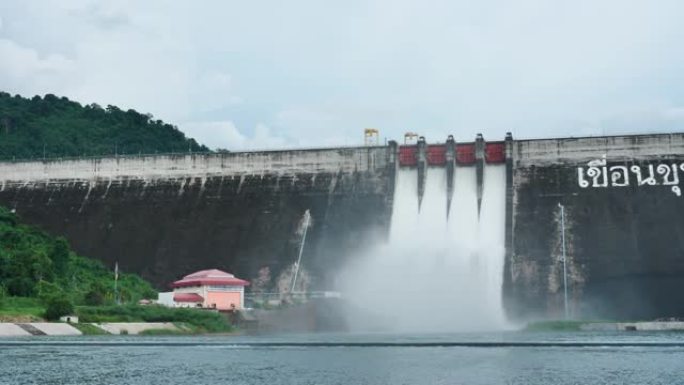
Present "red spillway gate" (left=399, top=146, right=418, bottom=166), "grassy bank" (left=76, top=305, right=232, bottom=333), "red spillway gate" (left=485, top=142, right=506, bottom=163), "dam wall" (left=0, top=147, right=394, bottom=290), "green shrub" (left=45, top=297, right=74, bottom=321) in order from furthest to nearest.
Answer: "red spillway gate" (left=399, top=146, right=418, bottom=166) → "red spillway gate" (left=485, top=142, right=506, bottom=163) → "dam wall" (left=0, top=147, right=394, bottom=290) → "grassy bank" (left=76, top=305, right=232, bottom=333) → "green shrub" (left=45, top=297, right=74, bottom=321)

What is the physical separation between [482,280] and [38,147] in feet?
193

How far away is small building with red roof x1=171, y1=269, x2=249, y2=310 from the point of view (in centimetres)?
5484

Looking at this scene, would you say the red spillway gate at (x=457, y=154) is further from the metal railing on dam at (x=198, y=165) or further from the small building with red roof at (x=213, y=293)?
the small building with red roof at (x=213, y=293)

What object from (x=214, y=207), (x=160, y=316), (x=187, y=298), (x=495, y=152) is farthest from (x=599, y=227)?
(x=160, y=316)

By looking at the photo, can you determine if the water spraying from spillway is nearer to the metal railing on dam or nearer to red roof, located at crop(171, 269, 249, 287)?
the metal railing on dam

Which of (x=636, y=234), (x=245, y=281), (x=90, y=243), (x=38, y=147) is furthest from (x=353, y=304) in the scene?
(x=38, y=147)

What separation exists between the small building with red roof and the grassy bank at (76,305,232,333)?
3398mm

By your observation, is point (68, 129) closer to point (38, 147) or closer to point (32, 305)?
point (38, 147)

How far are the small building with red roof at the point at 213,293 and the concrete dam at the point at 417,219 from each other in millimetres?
4844

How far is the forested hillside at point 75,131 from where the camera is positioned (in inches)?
3952

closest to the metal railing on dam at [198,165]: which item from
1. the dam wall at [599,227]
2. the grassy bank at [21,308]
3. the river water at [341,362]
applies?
the dam wall at [599,227]

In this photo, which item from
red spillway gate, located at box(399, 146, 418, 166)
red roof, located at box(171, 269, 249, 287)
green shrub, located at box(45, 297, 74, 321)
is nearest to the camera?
green shrub, located at box(45, 297, 74, 321)

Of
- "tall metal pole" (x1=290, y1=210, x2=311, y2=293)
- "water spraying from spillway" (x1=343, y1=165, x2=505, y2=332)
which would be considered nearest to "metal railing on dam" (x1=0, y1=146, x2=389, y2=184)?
"water spraying from spillway" (x1=343, y1=165, x2=505, y2=332)

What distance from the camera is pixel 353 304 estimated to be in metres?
Result: 56.2
